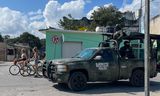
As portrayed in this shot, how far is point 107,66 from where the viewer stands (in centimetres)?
1499

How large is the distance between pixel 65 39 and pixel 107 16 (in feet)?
112

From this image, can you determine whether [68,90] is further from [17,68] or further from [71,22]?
[71,22]

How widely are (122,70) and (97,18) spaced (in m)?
47.7

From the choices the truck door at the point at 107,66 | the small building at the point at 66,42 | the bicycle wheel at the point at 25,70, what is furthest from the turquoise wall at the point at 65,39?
the truck door at the point at 107,66

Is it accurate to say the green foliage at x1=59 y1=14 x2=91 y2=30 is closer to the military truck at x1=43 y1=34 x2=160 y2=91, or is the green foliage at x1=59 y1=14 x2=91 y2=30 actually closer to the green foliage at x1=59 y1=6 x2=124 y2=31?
the green foliage at x1=59 y1=6 x2=124 y2=31

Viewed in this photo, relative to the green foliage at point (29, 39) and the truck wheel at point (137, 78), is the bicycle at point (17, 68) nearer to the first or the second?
A: the truck wheel at point (137, 78)

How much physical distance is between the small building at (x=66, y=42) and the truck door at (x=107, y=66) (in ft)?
33.7

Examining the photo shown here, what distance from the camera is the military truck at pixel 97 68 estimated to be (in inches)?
555

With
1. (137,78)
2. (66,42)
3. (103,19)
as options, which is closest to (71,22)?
(103,19)

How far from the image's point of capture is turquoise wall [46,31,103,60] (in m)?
26.9

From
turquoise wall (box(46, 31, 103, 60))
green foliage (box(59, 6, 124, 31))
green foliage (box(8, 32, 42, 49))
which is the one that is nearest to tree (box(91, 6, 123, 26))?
green foliage (box(59, 6, 124, 31))

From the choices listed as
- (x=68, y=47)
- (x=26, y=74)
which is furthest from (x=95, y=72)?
(x=68, y=47)

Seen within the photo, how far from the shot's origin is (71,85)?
1414 cm

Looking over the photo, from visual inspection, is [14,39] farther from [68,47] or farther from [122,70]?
[122,70]
